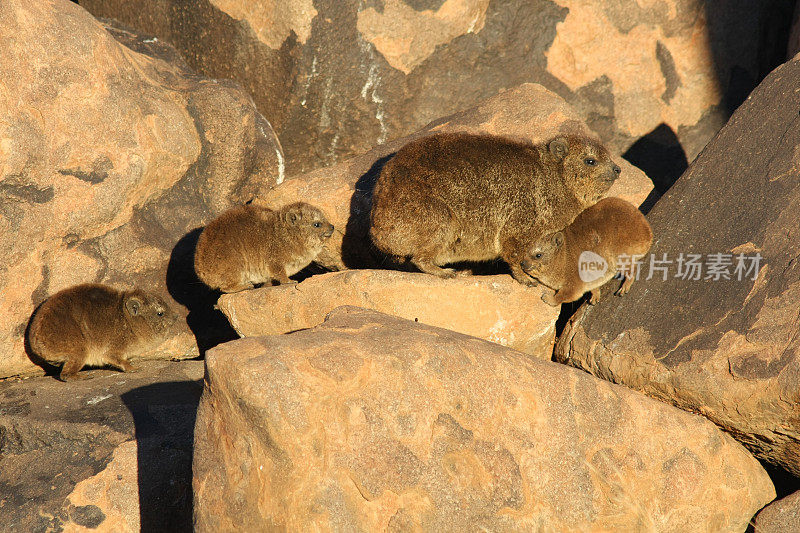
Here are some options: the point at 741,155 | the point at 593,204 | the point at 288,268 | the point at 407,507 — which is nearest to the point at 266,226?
the point at 288,268

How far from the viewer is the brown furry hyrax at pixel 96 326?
19.9 ft

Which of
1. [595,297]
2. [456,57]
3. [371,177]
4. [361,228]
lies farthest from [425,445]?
[456,57]

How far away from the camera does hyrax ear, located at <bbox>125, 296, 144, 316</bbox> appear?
257 inches

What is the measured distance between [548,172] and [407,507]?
10.7 feet

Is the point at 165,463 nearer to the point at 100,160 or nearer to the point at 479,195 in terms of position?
the point at 100,160

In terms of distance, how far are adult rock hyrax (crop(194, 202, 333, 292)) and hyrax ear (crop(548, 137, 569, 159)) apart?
7.03 ft

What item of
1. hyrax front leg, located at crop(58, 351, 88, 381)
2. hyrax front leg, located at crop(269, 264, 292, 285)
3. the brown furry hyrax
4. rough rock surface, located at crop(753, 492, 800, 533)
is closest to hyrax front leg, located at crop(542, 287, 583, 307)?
rough rock surface, located at crop(753, 492, 800, 533)

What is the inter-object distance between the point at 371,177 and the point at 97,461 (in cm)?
344

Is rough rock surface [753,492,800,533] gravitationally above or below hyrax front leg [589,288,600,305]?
below

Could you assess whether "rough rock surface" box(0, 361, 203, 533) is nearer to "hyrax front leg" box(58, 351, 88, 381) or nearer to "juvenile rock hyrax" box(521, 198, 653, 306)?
"hyrax front leg" box(58, 351, 88, 381)

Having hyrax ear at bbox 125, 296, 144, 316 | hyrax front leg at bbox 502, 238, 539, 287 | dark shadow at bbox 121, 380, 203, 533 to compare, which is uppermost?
hyrax front leg at bbox 502, 238, 539, 287

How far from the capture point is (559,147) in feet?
19.7

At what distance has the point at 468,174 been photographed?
5.78m

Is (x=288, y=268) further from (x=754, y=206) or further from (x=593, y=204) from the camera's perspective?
(x=754, y=206)
